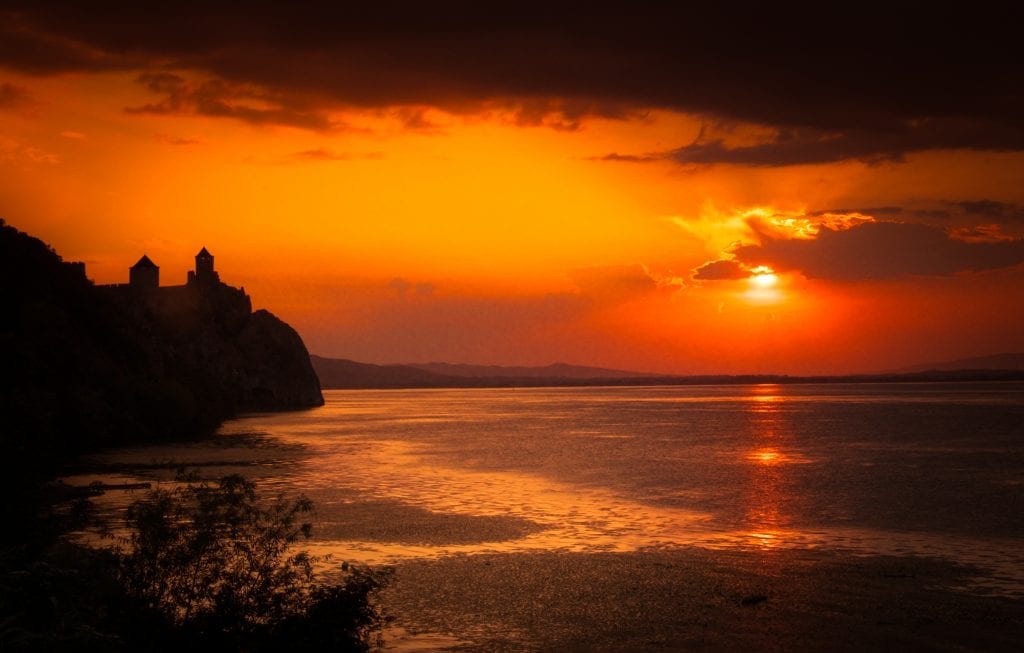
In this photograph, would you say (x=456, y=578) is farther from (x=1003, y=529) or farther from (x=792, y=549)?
(x=1003, y=529)

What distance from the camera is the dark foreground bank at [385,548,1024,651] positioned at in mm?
24375

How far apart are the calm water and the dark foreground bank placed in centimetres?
282

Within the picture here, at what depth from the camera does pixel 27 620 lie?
16.8 m

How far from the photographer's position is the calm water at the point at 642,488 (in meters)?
39.8

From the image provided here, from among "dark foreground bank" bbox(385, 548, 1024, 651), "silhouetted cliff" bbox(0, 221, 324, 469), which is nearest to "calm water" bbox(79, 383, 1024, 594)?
"dark foreground bank" bbox(385, 548, 1024, 651)

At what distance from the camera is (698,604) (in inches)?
1106

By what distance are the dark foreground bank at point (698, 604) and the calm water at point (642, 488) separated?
111 inches

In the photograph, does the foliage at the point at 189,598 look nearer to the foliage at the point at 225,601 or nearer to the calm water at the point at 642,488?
the foliage at the point at 225,601

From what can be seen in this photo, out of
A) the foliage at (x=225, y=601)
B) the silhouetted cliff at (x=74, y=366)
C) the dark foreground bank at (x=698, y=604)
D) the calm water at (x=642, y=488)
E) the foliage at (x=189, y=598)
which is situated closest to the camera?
the foliage at (x=189, y=598)

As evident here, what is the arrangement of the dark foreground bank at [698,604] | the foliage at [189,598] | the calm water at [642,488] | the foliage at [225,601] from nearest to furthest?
the foliage at [189,598], the foliage at [225,601], the dark foreground bank at [698,604], the calm water at [642,488]

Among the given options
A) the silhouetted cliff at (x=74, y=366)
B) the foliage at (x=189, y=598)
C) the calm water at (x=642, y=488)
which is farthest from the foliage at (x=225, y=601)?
the silhouetted cliff at (x=74, y=366)

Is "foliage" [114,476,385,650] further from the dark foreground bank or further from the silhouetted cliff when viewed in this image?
the silhouetted cliff

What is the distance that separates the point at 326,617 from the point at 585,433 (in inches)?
4178

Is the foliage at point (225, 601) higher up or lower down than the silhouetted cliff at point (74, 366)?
lower down
